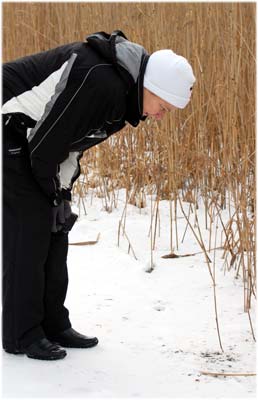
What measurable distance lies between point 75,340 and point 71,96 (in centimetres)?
84

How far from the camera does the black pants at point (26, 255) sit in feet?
7.18

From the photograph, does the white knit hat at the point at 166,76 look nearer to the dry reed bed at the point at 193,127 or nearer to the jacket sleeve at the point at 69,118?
the jacket sleeve at the point at 69,118

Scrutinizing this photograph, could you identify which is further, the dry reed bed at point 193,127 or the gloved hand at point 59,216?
the dry reed bed at point 193,127

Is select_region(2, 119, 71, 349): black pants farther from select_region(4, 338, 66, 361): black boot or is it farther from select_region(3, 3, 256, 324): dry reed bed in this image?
select_region(3, 3, 256, 324): dry reed bed

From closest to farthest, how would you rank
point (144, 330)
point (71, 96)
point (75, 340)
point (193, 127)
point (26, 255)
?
point (71, 96) → point (26, 255) → point (75, 340) → point (144, 330) → point (193, 127)

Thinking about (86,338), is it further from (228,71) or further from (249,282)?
(228,71)

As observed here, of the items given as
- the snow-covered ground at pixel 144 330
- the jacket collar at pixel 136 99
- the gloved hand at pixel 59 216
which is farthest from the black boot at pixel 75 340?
the jacket collar at pixel 136 99

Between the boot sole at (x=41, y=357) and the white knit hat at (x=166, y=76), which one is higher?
the white knit hat at (x=166, y=76)

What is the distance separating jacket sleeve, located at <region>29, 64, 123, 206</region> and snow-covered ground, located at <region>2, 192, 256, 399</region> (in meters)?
0.60

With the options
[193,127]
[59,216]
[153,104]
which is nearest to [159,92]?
[153,104]

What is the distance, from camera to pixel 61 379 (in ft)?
7.22

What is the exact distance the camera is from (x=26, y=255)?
88.6 inches

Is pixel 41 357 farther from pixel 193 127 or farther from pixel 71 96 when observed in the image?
pixel 193 127

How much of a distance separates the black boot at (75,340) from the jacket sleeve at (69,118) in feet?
1.98
